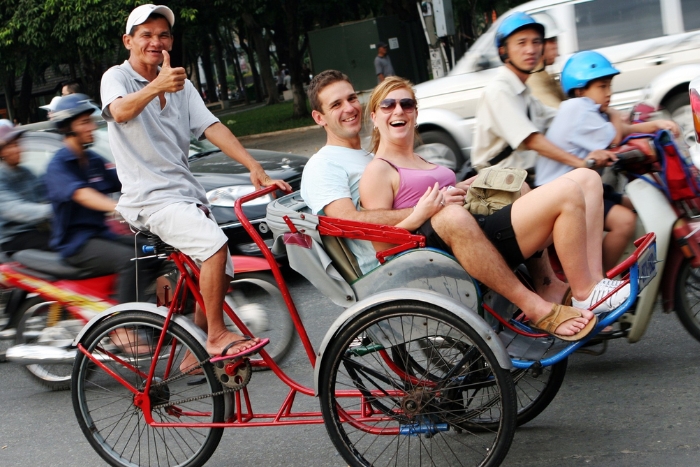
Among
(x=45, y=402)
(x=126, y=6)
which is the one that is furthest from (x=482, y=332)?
(x=126, y=6)

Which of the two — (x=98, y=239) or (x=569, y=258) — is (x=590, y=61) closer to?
(x=569, y=258)

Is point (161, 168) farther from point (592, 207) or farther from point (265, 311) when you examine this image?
point (592, 207)

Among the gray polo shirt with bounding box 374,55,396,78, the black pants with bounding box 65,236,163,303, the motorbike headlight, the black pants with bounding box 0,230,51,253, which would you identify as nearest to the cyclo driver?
the black pants with bounding box 65,236,163,303

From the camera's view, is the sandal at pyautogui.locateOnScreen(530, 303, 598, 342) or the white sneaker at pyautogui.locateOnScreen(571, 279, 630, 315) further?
the white sneaker at pyautogui.locateOnScreen(571, 279, 630, 315)

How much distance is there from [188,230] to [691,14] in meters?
6.65

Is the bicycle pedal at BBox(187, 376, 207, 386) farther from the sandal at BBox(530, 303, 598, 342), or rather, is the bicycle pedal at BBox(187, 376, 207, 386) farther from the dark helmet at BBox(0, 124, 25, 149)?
the dark helmet at BBox(0, 124, 25, 149)

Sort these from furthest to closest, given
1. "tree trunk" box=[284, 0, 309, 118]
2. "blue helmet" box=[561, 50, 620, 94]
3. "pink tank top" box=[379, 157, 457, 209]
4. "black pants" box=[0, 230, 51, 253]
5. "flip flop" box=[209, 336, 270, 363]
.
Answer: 1. "tree trunk" box=[284, 0, 309, 118]
2. "black pants" box=[0, 230, 51, 253]
3. "blue helmet" box=[561, 50, 620, 94]
4. "pink tank top" box=[379, 157, 457, 209]
5. "flip flop" box=[209, 336, 270, 363]

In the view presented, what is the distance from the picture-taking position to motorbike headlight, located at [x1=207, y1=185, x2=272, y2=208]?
7047 mm

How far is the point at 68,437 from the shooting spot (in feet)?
15.3

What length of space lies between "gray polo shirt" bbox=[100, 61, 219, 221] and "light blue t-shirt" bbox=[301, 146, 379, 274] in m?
0.61

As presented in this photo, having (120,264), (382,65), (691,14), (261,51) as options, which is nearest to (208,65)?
(261,51)

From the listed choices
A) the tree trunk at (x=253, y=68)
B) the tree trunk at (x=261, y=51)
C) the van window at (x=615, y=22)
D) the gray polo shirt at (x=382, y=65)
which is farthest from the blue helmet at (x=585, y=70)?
the tree trunk at (x=253, y=68)

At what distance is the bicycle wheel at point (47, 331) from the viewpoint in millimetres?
5293

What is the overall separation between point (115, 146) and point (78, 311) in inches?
64.9
